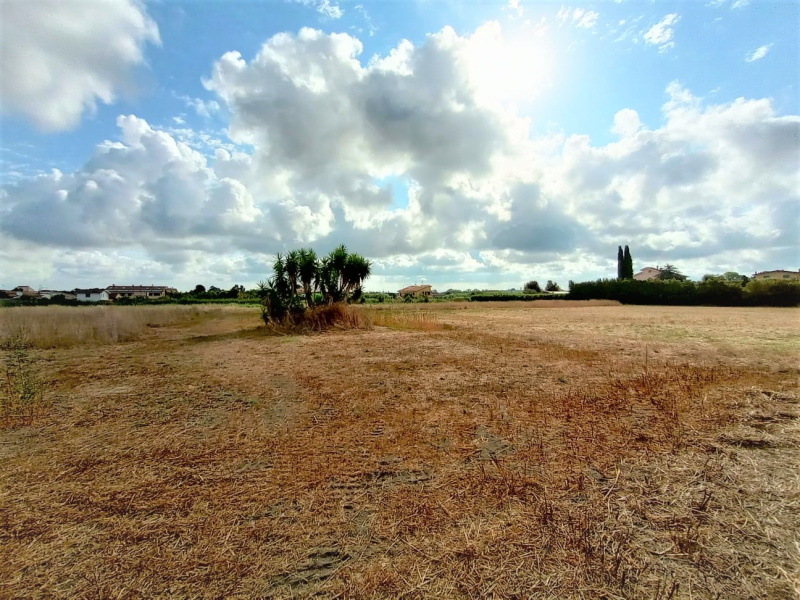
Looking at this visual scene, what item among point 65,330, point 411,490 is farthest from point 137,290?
point 411,490

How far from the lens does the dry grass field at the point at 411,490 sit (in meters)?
2.10

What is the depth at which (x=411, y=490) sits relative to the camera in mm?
3025

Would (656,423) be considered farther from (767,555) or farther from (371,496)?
(371,496)

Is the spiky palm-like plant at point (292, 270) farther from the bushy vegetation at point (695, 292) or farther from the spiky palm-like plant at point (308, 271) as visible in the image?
the bushy vegetation at point (695, 292)

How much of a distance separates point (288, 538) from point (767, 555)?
3.04 meters

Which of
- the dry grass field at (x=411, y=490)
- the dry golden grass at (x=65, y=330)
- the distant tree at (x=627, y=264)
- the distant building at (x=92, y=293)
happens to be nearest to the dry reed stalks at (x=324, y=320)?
the dry golden grass at (x=65, y=330)

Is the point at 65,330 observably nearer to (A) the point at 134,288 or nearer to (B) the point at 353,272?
(B) the point at 353,272

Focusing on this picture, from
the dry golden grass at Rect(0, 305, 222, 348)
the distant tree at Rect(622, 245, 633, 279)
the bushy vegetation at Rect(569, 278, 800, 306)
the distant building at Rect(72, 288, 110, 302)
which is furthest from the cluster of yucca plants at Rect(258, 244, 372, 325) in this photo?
the distant building at Rect(72, 288, 110, 302)

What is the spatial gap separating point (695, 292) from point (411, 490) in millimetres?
54380

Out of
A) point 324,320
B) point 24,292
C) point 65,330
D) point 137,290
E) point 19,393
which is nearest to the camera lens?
point 19,393

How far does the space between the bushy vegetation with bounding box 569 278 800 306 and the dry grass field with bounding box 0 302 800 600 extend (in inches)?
1761

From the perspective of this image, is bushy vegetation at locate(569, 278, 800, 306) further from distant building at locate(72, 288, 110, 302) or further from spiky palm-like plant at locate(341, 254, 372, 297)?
distant building at locate(72, 288, 110, 302)

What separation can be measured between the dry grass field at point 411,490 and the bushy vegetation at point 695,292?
44.7 meters

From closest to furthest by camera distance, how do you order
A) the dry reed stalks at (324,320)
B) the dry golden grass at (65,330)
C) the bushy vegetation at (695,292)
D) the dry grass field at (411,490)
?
the dry grass field at (411,490), the dry golden grass at (65,330), the dry reed stalks at (324,320), the bushy vegetation at (695,292)
